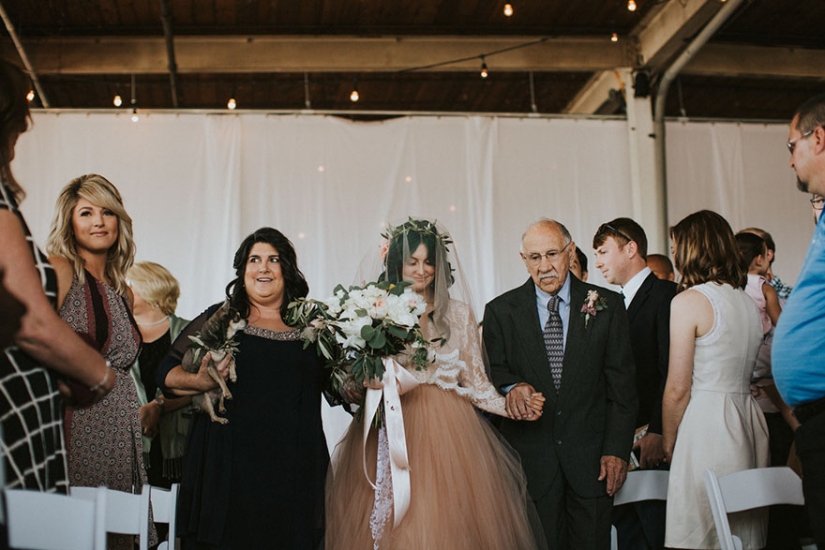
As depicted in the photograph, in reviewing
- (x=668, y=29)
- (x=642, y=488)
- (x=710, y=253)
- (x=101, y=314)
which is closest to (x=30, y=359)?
(x=101, y=314)

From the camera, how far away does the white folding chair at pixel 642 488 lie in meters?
3.56

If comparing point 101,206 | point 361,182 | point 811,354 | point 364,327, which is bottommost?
point 811,354

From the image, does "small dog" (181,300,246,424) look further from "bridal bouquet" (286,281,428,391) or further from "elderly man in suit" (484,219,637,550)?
"elderly man in suit" (484,219,637,550)

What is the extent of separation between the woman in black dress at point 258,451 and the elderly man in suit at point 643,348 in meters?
1.64

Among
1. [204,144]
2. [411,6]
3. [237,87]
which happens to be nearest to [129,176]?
[204,144]

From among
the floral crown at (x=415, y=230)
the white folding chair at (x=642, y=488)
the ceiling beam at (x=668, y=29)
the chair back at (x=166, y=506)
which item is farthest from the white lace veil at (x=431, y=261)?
the ceiling beam at (x=668, y=29)

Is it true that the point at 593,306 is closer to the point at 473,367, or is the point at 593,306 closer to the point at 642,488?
the point at 473,367

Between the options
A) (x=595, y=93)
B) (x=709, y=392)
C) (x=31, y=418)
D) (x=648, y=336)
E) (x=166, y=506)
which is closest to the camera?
(x=31, y=418)

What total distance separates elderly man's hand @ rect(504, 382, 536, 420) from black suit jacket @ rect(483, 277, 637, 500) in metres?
0.12

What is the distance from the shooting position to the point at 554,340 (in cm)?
380

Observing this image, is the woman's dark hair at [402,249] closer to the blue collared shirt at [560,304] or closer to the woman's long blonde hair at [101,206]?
the blue collared shirt at [560,304]

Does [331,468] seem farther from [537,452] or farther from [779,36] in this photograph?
[779,36]

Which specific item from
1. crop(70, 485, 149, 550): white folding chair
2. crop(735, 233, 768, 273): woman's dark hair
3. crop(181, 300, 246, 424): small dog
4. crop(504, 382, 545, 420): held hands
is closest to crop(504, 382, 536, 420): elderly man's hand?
crop(504, 382, 545, 420): held hands

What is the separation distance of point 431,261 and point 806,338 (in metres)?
1.64
